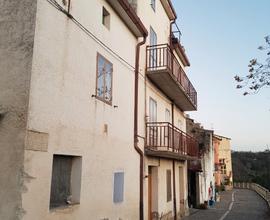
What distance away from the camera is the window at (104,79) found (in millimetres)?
8930

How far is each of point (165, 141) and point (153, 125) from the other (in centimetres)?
134

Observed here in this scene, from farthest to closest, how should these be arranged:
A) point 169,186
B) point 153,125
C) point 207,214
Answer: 1. point 207,214
2. point 169,186
3. point 153,125

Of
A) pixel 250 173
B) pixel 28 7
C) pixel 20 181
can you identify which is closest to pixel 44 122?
pixel 20 181

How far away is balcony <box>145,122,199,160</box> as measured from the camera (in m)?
12.8

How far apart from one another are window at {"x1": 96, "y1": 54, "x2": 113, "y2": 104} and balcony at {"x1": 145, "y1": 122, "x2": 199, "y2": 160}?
136 inches

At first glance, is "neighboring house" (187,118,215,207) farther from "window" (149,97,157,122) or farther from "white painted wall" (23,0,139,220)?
"white painted wall" (23,0,139,220)

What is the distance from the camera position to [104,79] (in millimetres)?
9344

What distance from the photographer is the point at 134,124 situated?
37.6 ft

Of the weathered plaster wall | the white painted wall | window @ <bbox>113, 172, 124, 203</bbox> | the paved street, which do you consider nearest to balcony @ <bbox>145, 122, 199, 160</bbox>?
the white painted wall

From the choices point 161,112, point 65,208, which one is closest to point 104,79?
point 65,208

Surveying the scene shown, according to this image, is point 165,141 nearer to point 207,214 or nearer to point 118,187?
point 118,187

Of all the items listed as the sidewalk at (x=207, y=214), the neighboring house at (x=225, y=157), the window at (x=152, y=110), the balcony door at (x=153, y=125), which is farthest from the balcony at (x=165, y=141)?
the neighboring house at (x=225, y=157)

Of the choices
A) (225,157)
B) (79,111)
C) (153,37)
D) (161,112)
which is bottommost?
(79,111)

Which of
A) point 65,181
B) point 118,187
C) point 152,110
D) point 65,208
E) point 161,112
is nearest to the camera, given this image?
point 65,208
